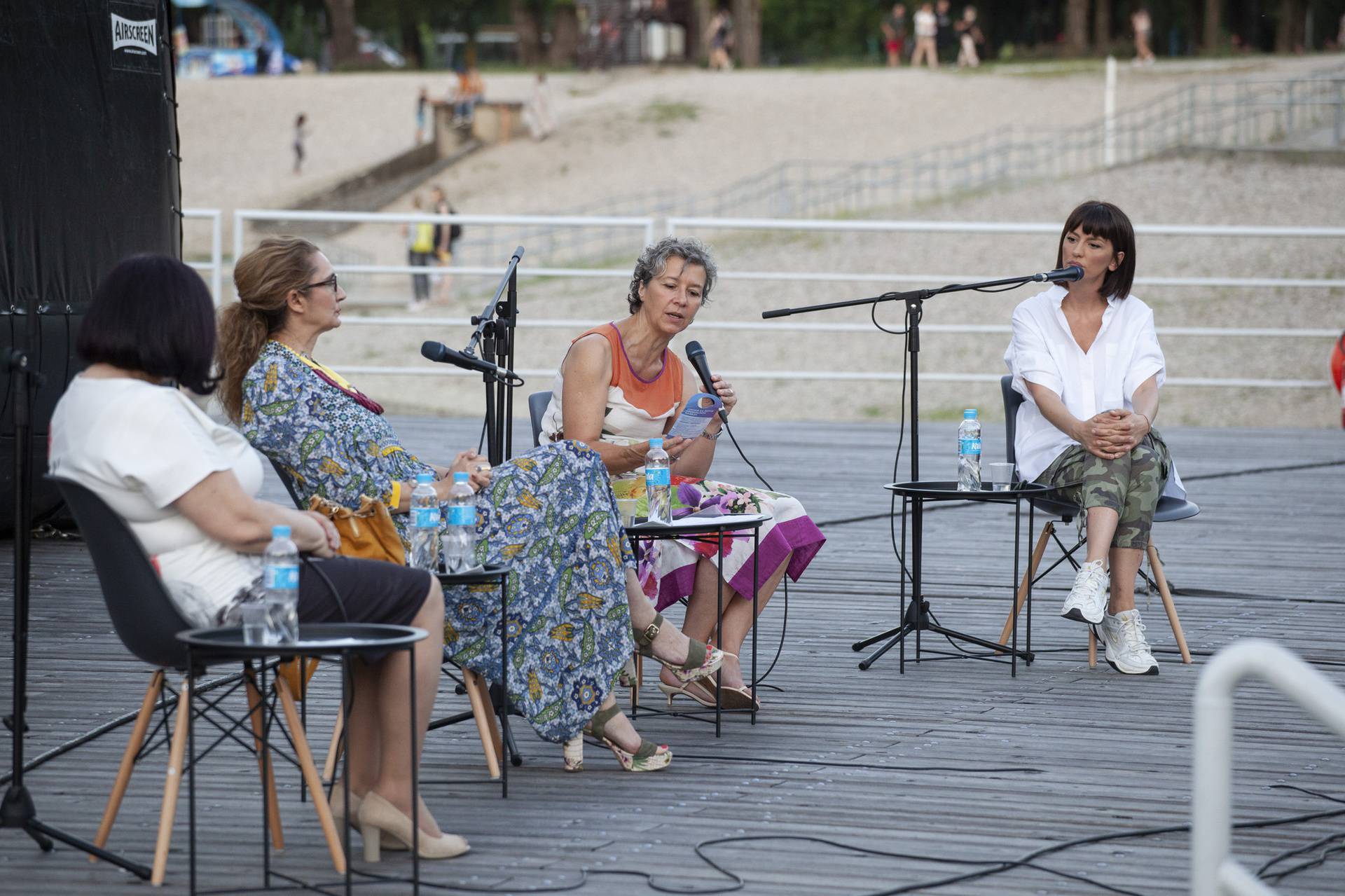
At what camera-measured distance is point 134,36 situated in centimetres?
595

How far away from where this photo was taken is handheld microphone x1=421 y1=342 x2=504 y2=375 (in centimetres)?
298

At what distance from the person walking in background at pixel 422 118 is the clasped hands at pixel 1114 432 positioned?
26.1 meters

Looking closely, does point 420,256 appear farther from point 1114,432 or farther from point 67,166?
point 1114,432

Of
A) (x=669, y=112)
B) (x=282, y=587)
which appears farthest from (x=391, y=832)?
(x=669, y=112)

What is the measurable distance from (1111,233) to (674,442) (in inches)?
55.8

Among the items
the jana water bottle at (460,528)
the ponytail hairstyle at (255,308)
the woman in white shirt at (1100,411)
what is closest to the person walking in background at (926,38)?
the woman in white shirt at (1100,411)

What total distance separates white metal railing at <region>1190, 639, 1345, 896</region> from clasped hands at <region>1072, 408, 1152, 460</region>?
94.4 inches

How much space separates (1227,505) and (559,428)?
157 inches

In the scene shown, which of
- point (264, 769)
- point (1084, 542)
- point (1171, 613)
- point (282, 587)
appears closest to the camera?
point (282, 587)

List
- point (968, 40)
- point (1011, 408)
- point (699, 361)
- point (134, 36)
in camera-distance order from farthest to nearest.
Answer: point (968, 40), point (134, 36), point (1011, 408), point (699, 361)

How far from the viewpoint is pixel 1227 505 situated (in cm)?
704

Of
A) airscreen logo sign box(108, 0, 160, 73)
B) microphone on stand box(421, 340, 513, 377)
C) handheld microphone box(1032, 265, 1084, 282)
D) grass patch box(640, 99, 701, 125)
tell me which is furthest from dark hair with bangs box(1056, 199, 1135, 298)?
grass patch box(640, 99, 701, 125)

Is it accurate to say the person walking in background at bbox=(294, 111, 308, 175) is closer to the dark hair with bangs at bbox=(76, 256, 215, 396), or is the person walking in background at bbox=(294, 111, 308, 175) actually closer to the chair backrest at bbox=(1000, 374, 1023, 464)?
the chair backrest at bbox=(1000, 374, 1023, 464)

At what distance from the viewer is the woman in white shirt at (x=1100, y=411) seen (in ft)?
14.0
